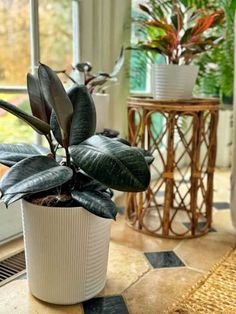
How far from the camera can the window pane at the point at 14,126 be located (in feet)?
4.96

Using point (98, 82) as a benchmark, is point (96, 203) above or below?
below

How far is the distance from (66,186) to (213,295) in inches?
22.6

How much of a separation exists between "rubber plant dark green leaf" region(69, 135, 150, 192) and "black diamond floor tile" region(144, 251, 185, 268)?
0.61 metres

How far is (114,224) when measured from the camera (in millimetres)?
1728

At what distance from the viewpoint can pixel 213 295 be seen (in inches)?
45.2

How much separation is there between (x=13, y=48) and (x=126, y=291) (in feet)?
3.47

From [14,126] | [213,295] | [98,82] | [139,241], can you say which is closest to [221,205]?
[139,241]

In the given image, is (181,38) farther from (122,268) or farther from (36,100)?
(122,268)

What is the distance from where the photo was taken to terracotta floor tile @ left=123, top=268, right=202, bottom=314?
110cm

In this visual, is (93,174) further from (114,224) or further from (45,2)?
(45,2)

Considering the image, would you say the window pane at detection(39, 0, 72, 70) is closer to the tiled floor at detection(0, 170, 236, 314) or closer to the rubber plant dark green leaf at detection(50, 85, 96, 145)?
the rubber plant dark green leaf at detection(50, 85, 96, 145)

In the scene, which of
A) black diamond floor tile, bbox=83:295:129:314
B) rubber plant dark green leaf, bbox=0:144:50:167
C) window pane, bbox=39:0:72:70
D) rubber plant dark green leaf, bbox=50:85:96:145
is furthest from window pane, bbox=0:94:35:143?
black diamond floor tile, bbox=83:295:129:314

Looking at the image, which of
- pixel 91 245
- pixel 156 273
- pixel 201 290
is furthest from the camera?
pixel 156 273

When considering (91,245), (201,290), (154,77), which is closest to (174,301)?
(201,290)
